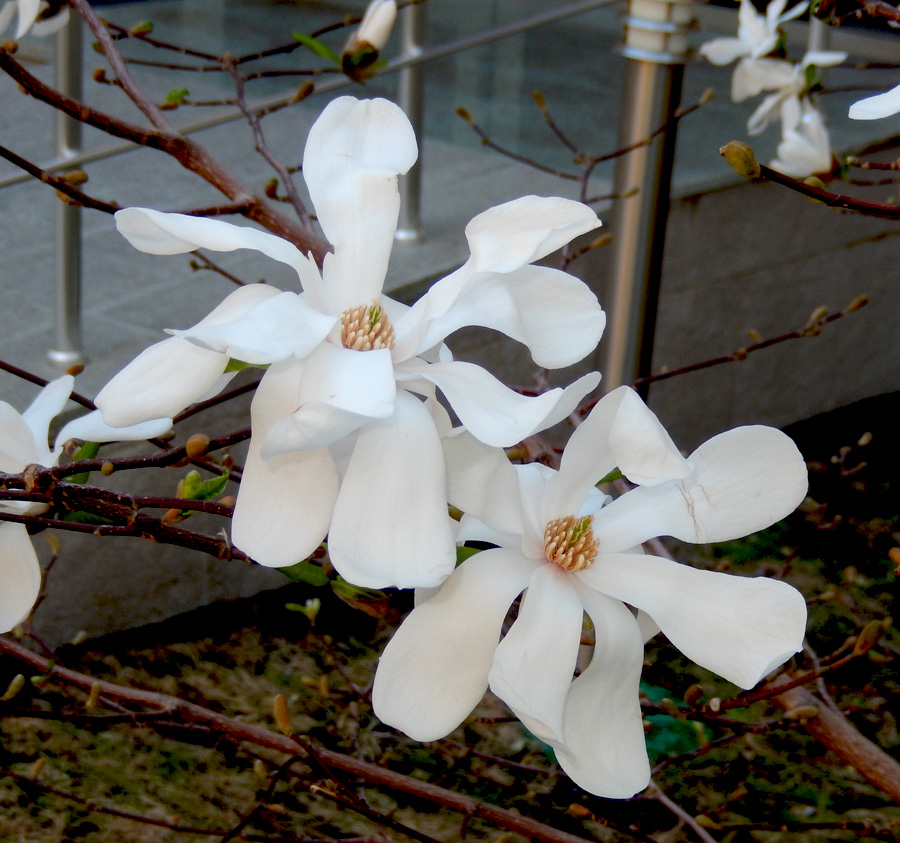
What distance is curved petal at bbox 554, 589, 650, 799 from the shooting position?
0.97ft

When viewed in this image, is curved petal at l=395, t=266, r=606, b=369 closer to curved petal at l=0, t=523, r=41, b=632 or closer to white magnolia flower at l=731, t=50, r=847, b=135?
curved petal at l=0, t=523, r=41, b=632

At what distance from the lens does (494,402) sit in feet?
0.91

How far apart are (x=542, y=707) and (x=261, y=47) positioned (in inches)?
120

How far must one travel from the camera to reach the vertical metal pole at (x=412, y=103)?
5.26 feet

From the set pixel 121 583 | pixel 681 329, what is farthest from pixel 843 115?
pixel 121 583

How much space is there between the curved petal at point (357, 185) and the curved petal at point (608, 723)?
13 centimetres

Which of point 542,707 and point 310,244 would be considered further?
point 310,244

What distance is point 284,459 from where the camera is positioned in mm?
273

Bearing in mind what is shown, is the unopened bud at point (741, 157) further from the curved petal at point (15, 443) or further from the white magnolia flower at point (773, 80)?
the white magnolia flower at point (773, 80)

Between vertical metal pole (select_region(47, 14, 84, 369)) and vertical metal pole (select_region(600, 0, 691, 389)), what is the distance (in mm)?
684

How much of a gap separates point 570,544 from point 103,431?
0.68ft

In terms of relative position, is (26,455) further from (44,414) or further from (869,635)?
(869,635)

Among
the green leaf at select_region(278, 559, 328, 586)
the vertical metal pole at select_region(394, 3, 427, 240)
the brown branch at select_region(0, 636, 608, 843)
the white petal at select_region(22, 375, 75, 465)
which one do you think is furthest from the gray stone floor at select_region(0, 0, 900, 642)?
the green leaf at select_region(278, 559, 328, 586)

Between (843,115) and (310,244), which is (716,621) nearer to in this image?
(310,244)
